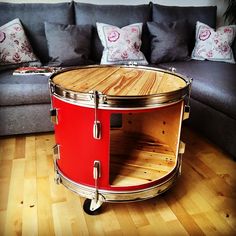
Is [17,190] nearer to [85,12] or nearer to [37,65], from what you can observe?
[37,65]

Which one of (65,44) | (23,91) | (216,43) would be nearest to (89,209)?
(23,91)

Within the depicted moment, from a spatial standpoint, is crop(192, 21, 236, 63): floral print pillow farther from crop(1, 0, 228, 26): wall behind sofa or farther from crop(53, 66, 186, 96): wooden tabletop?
crop(53, 66, 186, 96): wooden tabletop

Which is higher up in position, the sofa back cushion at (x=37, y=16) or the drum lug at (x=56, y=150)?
the sofa back cushion at (x=37, y=16)

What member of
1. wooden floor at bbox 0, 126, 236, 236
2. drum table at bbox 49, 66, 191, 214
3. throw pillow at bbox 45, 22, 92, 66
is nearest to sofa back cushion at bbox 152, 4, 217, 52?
throw pillow at bbox 45, 22, 92, 66

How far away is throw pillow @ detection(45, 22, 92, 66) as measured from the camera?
2.03 metres

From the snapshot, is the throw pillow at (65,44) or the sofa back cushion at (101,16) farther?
the sofa back cushion at (101,16)

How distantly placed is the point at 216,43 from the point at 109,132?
69.7 inches

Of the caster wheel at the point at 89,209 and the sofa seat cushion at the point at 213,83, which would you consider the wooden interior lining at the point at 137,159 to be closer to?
the caster wheel at the point at 89,209

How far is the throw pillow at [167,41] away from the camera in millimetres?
2291

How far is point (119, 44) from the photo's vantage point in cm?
212

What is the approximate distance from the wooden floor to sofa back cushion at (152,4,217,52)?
4.57 feet

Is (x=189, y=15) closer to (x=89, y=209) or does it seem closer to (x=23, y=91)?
(x=23, y=91)

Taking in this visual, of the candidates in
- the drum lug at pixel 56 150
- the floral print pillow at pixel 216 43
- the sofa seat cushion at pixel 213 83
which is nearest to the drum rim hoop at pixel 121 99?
the drum lug at pixel 56 150

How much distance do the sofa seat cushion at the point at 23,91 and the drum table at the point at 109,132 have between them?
443 mm
